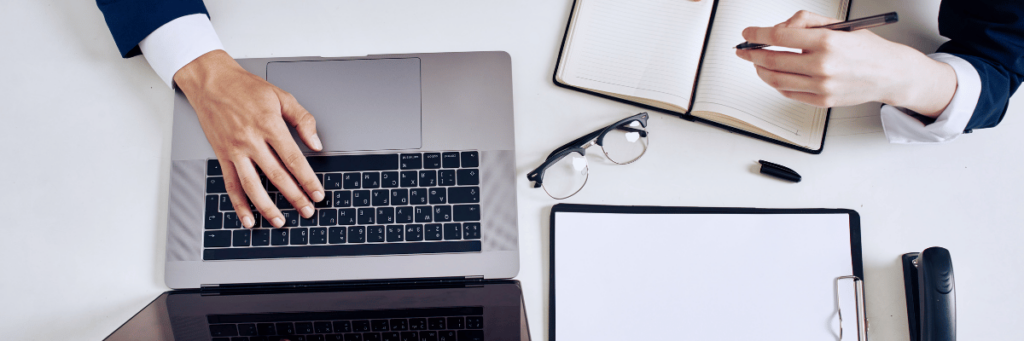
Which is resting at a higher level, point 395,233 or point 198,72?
point 198,72

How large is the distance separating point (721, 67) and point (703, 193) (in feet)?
0.65

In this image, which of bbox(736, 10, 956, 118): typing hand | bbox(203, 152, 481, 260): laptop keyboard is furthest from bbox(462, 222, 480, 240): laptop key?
bbox(736, 10, 956, 118): typing hand

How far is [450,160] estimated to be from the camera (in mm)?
709

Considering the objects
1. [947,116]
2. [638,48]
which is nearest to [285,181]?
[638,48]

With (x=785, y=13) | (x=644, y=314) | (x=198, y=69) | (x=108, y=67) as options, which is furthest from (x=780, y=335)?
(x=108, y=67)

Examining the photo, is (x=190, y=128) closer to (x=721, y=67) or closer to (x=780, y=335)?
(x=721, y=67)

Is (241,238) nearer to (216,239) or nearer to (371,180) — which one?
(216,239)

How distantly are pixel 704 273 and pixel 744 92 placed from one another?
0.28 meters

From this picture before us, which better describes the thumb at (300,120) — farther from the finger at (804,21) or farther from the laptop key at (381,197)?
the finger at (804,21)

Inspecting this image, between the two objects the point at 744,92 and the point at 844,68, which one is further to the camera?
the point at 744,92

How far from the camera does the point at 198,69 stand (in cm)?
73

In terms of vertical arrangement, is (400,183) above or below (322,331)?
above

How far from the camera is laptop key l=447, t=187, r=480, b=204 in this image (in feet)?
2.29

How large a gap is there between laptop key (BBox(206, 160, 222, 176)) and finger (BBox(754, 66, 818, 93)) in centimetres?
Answer: 79
